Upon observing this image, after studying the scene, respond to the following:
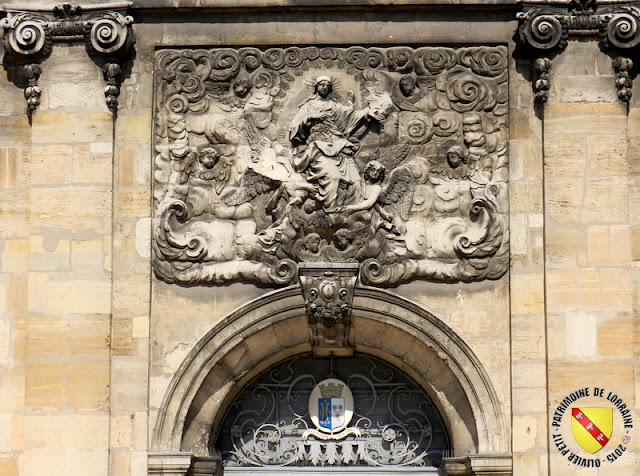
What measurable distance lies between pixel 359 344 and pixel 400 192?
55.8 inches

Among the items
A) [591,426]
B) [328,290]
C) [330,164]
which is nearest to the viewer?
[591,426]

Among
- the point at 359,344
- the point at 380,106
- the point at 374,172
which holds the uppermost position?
the point at 380,106

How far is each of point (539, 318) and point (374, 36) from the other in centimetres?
293

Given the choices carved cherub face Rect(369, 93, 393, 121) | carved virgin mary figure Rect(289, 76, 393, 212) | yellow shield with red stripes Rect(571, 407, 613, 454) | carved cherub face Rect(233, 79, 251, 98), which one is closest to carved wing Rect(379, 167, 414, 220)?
carved virgin mary figure Rect(289, 76, 393, 212)

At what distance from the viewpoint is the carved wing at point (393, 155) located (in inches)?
608

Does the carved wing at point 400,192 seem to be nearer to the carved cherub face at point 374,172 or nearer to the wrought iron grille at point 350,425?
the carved cherub face at point 374,172

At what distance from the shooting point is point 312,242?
15266 millimetres

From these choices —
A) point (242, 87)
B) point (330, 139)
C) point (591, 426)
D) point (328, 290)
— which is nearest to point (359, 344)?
point (328, 290)

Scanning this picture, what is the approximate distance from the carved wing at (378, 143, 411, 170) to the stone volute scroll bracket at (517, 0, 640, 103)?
126 centimetres

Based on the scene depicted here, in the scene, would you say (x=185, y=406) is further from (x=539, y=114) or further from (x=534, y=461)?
(x=539, y=114)

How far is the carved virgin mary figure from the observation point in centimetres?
Answer: 1524

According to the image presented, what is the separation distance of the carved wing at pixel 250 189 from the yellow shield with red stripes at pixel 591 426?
3342 millimetres

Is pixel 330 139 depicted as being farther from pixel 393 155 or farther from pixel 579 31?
pixel 579 31

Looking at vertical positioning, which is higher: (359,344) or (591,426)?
(359,344)
